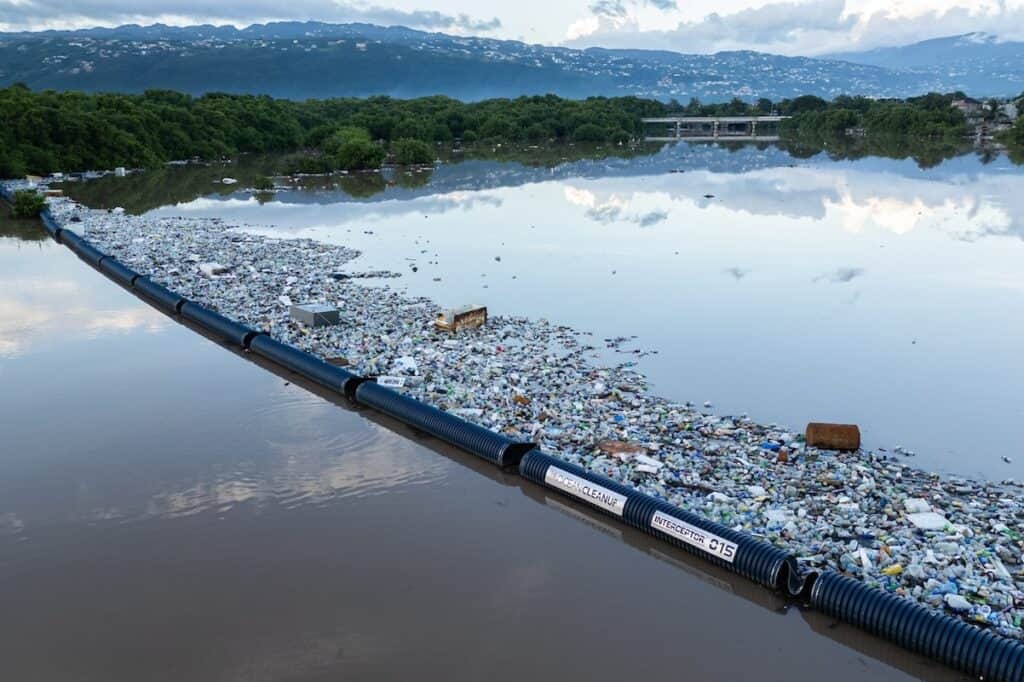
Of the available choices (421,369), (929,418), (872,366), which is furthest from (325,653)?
(872,366)

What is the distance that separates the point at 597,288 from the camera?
60.7 feet

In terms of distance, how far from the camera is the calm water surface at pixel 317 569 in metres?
6.14

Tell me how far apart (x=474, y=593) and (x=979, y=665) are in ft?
13.2

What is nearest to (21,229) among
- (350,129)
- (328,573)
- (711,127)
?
(328,573)

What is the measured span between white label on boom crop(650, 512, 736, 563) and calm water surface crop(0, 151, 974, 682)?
0.75 feet

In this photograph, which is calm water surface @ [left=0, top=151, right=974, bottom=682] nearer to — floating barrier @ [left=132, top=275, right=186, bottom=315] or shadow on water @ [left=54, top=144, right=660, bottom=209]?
floating barrier @ [left=132, top=275, right=186, bottom=315]

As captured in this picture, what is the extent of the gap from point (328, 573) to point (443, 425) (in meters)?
3.07

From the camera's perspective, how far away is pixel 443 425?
10.0 meters

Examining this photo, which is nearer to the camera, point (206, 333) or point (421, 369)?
point (421, 369)

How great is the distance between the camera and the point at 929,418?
10.7 metres

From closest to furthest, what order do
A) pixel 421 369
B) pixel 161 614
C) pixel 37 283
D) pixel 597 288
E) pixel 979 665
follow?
1. pixel 979 665
2. pixel 161 614
3. pixel 421 369
4. pixel 597 288
5. pixel 37 283

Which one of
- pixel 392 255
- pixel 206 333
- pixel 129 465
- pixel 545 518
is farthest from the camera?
pixel 392 255

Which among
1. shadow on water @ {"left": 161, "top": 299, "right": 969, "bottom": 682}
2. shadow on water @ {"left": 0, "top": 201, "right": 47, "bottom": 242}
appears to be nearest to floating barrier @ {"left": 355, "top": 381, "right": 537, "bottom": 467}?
shadow on water @ {"left": 161, "top": 299, "right": 969, "bottom": 682}

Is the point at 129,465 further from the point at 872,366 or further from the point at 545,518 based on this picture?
Result: the point at 872,366
